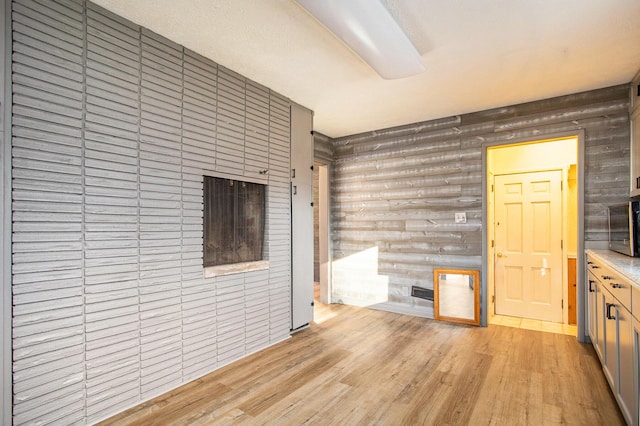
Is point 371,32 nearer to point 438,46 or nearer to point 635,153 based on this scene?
point 438,46

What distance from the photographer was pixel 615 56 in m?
2.69

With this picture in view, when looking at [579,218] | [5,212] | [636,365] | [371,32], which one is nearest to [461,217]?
[579,218]

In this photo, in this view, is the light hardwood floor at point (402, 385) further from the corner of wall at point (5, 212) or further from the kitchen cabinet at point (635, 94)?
the kitchen cabinet at point (635, 94)

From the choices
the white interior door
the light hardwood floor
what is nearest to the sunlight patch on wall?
the light hardwood floor

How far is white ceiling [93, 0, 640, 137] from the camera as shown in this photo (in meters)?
2.10

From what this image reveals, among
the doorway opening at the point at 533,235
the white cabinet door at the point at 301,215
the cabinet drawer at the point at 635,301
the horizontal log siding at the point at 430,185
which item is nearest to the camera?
the cabinet drawer at the point at 635,301

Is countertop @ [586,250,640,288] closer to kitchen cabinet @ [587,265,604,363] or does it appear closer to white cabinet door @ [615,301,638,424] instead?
white cabinet door @ [615,301,638,424]

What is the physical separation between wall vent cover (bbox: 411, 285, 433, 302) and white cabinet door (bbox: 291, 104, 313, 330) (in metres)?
1.48

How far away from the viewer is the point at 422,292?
4367mm

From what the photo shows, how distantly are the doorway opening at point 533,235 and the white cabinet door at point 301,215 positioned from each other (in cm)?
220

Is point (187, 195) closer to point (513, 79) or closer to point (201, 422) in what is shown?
point (201, 422)

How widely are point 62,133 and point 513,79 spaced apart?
3.69 meters

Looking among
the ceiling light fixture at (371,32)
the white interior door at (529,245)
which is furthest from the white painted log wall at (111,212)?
the white interior door at (529,245)

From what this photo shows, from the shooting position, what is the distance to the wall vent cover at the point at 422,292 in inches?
169
